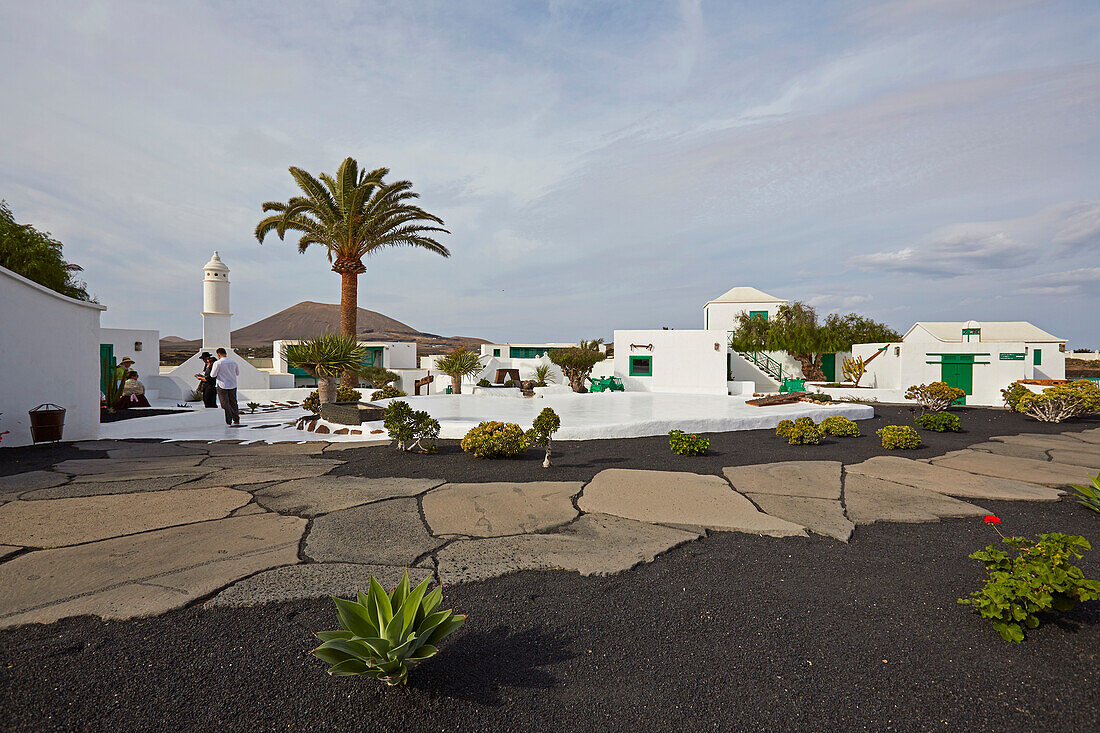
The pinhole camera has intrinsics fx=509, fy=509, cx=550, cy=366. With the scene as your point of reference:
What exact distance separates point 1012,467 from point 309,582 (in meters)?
7.68

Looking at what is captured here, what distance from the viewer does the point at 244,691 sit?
77.4 inches

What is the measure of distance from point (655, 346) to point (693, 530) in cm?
1688

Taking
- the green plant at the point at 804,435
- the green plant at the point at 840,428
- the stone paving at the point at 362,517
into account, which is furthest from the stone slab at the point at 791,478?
the green plant at the point at 840,428

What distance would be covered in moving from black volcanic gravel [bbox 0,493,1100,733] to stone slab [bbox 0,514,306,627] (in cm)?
19

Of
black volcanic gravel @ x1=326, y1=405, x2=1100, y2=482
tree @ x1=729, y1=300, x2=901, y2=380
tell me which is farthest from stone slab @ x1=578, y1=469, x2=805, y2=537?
tree @ x1=729, y1=300, x2=901, y2=380

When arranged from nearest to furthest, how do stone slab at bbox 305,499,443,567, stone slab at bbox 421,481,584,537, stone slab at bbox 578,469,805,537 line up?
stone slab at bbox 305,499,443,567 < stone slab at bbox 421,481,584,537 < stone slab at bbox 578,469,805,537

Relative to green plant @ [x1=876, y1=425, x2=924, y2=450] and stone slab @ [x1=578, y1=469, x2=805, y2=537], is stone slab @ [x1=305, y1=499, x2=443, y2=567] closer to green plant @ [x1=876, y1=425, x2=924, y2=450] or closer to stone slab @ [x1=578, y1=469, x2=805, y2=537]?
stone slab @ [x1=578, y1=469, x2=805, y2=537]

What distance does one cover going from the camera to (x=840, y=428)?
9039 mm

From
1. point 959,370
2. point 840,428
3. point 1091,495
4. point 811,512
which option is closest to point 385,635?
point 811,512

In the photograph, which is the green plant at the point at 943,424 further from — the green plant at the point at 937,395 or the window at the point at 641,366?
the window at the point at 641,366

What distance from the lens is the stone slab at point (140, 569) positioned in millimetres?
2539

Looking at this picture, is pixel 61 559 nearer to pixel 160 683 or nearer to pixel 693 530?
pixel 160 683

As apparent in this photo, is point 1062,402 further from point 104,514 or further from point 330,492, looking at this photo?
point 104,514

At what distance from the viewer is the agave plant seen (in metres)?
1.88
